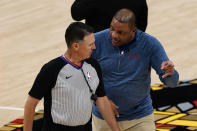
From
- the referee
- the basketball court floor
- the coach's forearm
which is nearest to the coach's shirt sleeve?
the referee

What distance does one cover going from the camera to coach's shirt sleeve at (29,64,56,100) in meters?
2.66

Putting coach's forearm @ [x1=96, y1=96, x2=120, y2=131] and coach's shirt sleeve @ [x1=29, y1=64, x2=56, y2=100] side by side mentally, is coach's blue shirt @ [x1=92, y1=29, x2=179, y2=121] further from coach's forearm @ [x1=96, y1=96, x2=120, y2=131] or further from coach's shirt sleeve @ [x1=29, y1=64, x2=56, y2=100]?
coach's shirt sleeve @ [x1=29, y1=64, x2=56, y2=100]

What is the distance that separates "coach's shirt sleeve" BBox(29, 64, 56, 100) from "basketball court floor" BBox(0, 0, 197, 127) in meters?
3.18

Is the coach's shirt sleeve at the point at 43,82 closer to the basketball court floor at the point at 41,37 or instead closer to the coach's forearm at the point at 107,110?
the coach's forearm at the point at 107,110

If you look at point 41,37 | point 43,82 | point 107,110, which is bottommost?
point 107,110

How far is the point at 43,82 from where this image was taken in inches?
105

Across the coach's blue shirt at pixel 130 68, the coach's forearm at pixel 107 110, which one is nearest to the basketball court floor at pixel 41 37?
the coach's blue shirt at pixel 130 68

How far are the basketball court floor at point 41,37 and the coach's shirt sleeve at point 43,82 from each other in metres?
3.18

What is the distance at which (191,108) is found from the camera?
5.46 metres

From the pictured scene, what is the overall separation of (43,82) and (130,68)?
812 mm

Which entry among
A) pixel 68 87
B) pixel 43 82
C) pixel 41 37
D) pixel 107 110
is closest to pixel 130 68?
pixel 107 110

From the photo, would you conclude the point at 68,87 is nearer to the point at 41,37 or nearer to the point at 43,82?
the point at 43,82

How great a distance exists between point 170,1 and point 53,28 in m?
2.67

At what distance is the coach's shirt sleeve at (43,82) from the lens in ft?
8.72
